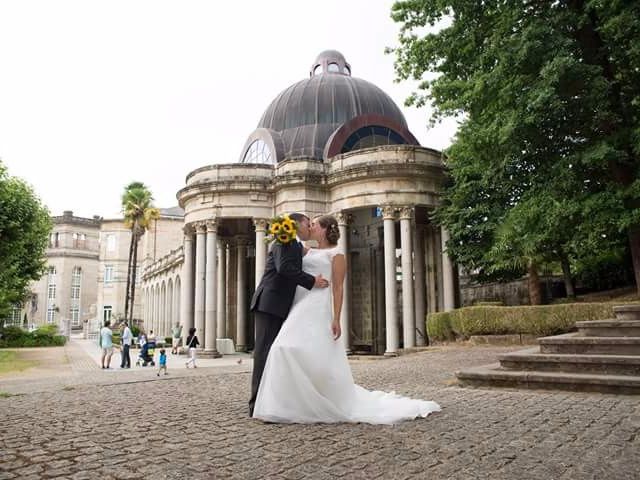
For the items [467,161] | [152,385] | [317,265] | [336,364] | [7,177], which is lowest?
[152,385]

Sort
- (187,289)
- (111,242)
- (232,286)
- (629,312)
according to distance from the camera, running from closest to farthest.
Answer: (629,312)
(187,289)
(232,286)
(111,242)

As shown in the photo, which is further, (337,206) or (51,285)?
(51,285)

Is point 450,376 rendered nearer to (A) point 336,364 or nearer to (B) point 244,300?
(A) point 336,364

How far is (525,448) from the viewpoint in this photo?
4.32 meters

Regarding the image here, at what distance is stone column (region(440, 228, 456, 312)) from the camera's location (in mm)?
23156

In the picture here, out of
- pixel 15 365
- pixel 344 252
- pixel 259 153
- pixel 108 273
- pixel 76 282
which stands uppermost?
pixel 259 153

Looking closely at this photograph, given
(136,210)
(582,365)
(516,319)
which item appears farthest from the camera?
(136,210)

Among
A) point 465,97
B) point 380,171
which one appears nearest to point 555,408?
point 465,97

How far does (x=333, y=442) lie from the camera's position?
465cm

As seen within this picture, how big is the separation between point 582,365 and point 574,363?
0.38 ft

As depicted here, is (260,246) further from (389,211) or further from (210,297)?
(389,211)

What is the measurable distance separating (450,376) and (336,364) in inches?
219

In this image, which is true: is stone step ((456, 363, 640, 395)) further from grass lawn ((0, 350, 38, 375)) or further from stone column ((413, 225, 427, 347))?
stone column ((413, 225, 427, 347))

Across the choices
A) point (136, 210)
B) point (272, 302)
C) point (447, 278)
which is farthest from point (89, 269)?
point (272, 302)
